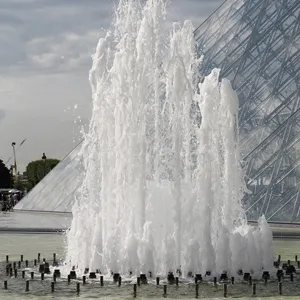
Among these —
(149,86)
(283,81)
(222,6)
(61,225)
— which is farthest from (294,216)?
(222,6)

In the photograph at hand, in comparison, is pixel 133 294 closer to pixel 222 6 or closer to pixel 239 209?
pixel 239 209

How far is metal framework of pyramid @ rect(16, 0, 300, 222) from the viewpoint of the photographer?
27.2 metres

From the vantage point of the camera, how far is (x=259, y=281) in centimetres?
1374

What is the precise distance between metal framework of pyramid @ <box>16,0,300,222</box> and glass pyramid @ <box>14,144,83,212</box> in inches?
2.9

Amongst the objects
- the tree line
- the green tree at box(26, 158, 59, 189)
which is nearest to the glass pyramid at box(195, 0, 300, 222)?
the tree line

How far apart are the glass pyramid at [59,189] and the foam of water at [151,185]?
20.2m

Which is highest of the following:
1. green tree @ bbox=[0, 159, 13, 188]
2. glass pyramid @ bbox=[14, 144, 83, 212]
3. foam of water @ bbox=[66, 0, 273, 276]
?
green tree @ bbox=[0, 159, 13, 188]

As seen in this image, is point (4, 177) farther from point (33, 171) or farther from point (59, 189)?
point (59, 189)

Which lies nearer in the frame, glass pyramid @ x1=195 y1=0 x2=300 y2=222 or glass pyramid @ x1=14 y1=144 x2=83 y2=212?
glass pyramid @ x1=195 y1=0 x2=300 y2=222

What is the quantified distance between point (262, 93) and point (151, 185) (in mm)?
15460

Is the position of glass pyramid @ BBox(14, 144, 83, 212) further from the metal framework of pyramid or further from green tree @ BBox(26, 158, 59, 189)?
green tree @ BBox(26, 158, 59, 189)

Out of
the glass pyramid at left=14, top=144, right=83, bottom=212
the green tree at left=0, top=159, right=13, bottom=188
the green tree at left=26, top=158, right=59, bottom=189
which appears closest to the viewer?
the glass pyramid at left=14, top=144, right=83, bottom=212

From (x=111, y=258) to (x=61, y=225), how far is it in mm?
15086

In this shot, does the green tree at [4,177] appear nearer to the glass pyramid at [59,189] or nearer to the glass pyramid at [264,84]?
the glass pyramid at [59,189]
